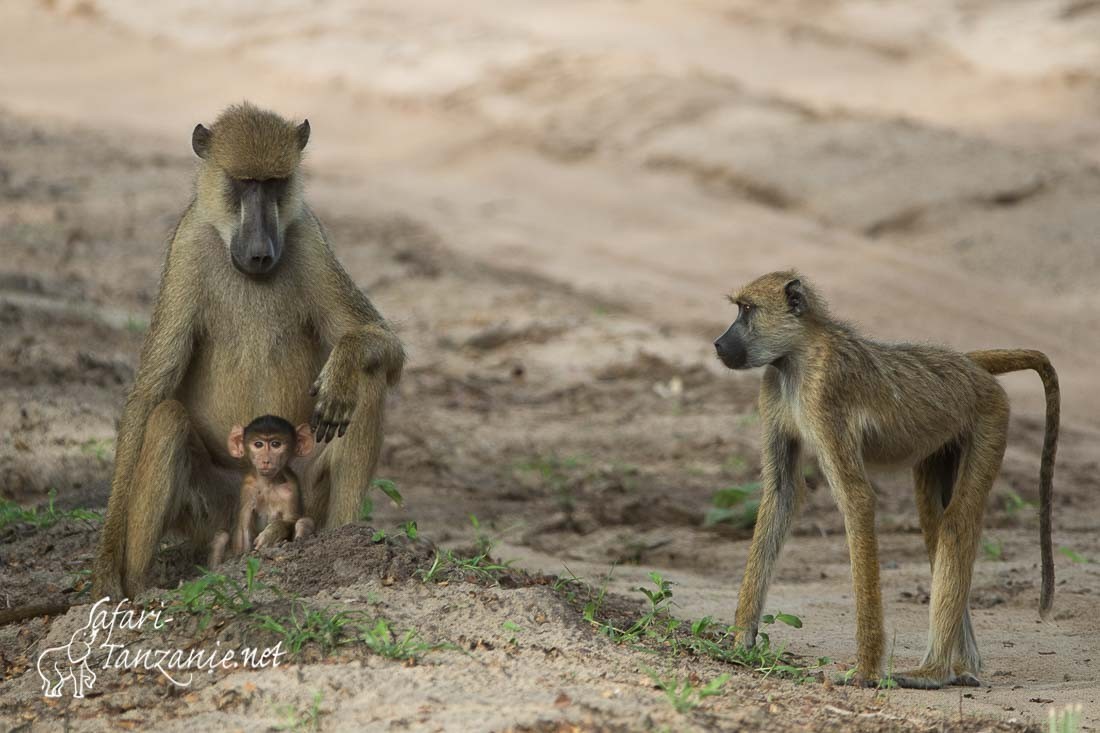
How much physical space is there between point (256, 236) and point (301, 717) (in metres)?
2.24

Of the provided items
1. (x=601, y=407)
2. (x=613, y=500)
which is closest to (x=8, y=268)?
(x=601, y=407)

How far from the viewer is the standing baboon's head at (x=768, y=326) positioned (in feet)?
21.1

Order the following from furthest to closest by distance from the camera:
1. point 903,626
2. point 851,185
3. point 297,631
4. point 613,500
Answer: point 851,185, point 613,500, point 903,626, point 297,631

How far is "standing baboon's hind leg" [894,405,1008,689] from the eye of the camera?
6109mm

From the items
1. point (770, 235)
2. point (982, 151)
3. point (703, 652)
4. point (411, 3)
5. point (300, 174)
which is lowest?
point (703, 652)

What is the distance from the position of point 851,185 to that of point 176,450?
12516 mm

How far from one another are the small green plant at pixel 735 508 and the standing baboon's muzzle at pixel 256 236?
3.79m

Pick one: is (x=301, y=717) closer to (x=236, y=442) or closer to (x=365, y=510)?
(x=236, y=442)

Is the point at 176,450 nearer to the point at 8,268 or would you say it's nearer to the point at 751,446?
the point at 751,446

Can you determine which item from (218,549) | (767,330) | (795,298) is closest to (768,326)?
(767,330)

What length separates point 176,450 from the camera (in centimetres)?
621

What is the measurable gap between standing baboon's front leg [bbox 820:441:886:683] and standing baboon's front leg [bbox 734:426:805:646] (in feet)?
1.03

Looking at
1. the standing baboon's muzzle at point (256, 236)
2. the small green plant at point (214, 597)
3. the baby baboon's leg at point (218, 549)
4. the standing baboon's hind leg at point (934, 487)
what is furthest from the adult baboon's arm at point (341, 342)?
the standing baboon's hind leg at point (934, 487)

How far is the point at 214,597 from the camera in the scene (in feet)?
18.1
